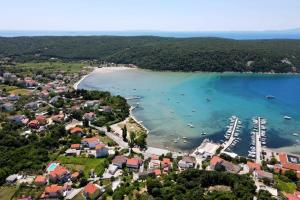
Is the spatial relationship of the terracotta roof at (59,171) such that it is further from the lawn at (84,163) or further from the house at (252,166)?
the house at (252,166)

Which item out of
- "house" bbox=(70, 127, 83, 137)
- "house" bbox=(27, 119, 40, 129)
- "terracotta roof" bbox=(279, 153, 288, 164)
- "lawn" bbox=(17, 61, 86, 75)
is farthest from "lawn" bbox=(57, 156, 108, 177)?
"lawn" bbox=(17, 61, 86, 75)

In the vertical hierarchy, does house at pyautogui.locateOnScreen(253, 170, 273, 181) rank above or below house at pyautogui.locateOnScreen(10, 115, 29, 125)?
below

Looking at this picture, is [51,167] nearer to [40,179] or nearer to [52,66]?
[40,179]

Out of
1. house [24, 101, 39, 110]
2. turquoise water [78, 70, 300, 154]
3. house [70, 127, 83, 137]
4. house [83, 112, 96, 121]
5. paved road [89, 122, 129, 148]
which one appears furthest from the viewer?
house [24, 101, 39, 110]

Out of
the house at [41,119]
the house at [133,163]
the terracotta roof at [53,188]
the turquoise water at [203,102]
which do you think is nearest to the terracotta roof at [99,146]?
the house at [133,163]

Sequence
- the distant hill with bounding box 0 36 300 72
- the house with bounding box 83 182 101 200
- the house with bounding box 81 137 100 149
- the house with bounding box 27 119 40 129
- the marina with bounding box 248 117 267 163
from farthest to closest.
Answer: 1. the distant hill with bounding box 0 36 300 72
2. the house with bounding box 27 119 40 129
3. the house with bounding box 81 137 100 149
4. the marina with bounding box 248 117 267 163
5. the house with bounding box 83 182 101 200

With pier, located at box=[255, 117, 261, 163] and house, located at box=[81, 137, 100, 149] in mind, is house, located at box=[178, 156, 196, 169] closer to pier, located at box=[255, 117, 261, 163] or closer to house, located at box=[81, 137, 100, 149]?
pier, located at box=[255, 117, 261, 163]
